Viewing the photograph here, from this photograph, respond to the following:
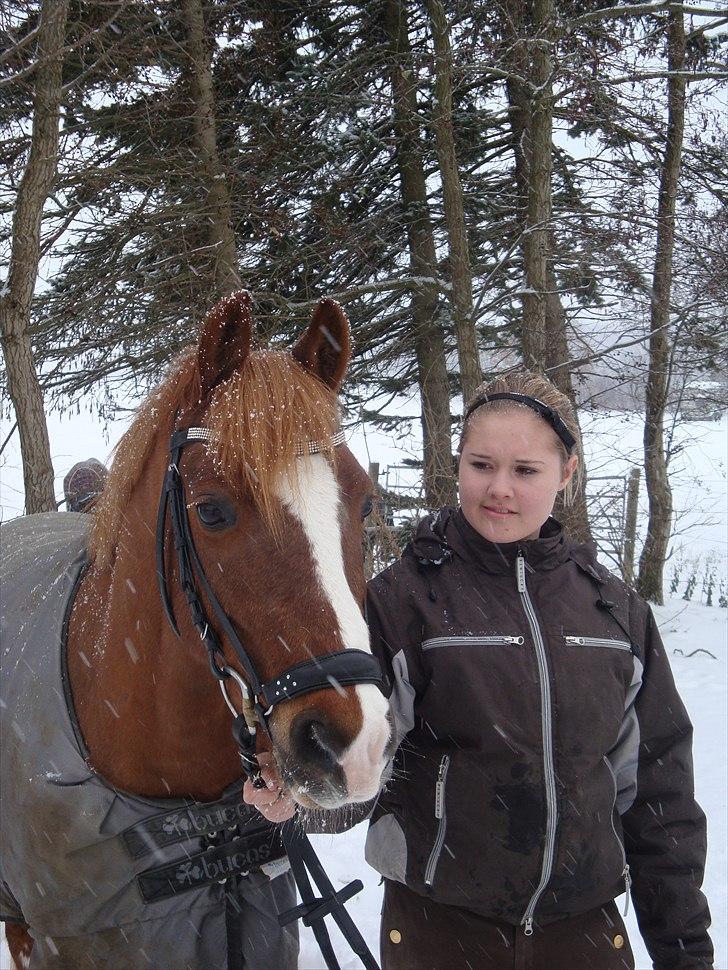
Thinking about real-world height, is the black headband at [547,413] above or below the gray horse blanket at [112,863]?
above

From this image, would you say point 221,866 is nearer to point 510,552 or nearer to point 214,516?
point 214,516

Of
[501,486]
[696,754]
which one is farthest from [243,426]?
[696,754]

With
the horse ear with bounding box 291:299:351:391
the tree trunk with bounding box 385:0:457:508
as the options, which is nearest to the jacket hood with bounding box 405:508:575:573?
the horse ear with bounding box 291:299:351:391

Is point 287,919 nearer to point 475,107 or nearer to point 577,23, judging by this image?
point 577,23

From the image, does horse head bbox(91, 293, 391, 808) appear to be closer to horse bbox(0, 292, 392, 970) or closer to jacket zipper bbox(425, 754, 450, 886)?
horse bbox(0, 292, 392, 970)

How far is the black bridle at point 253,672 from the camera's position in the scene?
136 centimetres

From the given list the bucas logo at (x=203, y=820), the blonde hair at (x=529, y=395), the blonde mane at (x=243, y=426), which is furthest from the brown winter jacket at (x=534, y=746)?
the blonde mane at (x=243, y=426)

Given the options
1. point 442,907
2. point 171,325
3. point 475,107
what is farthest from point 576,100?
point 442,907

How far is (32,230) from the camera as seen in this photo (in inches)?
200

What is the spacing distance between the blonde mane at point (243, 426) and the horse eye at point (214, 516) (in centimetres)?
7

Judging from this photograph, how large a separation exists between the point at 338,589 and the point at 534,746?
0.63m

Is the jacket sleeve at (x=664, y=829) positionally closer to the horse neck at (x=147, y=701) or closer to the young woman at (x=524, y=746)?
the young woman at (x=524, y=746)

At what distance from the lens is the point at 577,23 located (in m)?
6.25

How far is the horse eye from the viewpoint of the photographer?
1.56 meters
